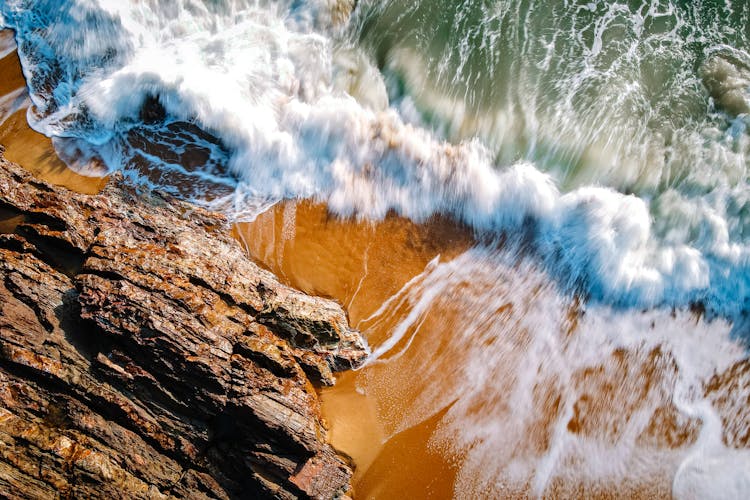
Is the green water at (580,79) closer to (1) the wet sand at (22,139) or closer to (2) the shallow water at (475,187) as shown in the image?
(2) the shallow water at (475,187)

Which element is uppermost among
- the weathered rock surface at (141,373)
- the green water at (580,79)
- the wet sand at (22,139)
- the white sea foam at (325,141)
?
the green water at (580,79)

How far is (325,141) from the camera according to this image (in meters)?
7.23

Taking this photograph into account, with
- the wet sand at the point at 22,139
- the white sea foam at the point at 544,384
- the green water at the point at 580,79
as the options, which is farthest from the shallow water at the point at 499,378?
the wet sand at the point at 22,139

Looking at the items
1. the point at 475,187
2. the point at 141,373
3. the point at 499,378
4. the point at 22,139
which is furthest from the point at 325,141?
the point at 22,139

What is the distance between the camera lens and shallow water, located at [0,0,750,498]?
5918mm

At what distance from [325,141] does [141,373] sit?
14.2 ft

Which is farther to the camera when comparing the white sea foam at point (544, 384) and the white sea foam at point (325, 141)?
the white sea foam at point (325, 141)

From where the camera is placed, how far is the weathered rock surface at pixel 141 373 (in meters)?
4.74

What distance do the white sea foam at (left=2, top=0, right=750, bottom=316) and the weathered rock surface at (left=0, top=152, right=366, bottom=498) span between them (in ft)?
6.14

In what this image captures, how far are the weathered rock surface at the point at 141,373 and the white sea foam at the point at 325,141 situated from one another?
6.14 feet

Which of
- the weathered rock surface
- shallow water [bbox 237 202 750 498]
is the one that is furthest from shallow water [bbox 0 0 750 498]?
the weathered rock surface

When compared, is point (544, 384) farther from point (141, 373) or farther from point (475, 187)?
point (141, 373)

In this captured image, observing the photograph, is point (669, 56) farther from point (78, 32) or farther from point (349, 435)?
point (78, 32)

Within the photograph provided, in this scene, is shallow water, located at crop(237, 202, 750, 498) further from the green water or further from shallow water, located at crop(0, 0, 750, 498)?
the green water
